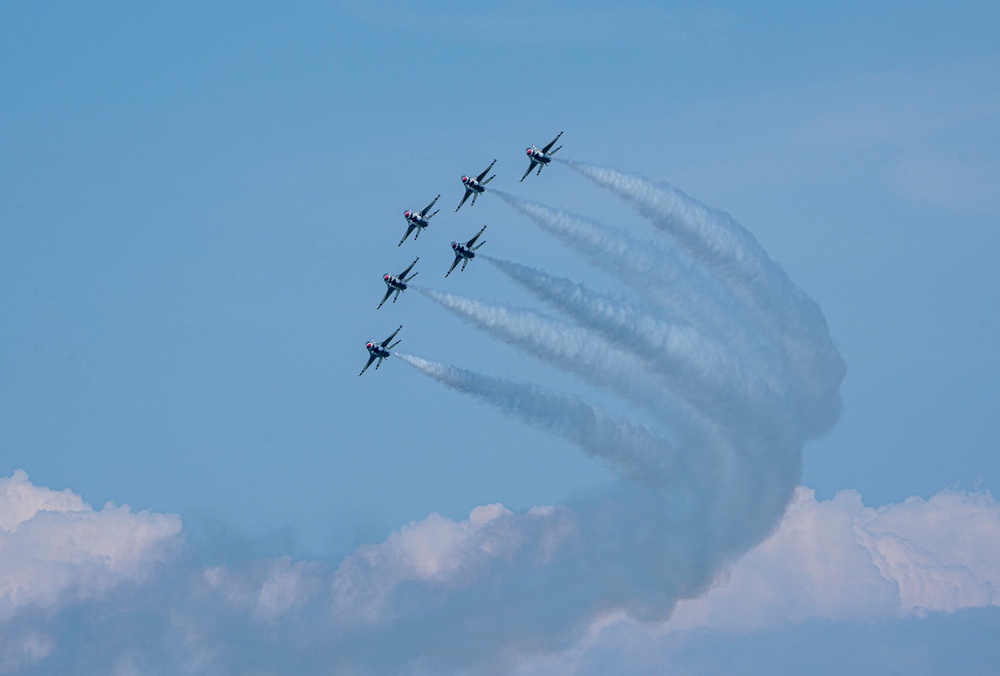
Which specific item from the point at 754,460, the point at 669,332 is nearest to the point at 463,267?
the point at 669,332

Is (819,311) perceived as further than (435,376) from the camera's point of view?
Yes

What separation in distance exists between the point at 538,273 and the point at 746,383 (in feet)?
43.6

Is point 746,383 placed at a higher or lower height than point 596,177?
lower

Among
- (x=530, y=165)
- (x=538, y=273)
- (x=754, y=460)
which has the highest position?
A: (x=530, y=165)

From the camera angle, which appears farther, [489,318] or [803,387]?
[803,387]

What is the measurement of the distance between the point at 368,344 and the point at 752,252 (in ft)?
72.7

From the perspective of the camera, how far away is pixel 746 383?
344ft

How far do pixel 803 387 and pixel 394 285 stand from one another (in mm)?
24250

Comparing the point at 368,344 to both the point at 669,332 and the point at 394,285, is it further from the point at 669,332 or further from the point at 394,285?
the point at 669,332

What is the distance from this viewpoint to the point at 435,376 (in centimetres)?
10106

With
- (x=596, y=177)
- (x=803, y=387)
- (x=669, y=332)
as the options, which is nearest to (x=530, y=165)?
(x=596, y=177)

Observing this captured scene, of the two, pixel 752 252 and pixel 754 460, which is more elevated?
pixel 752 252

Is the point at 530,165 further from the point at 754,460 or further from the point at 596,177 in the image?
the point at 754,460

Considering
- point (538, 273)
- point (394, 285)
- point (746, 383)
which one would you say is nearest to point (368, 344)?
point (394, 285)
